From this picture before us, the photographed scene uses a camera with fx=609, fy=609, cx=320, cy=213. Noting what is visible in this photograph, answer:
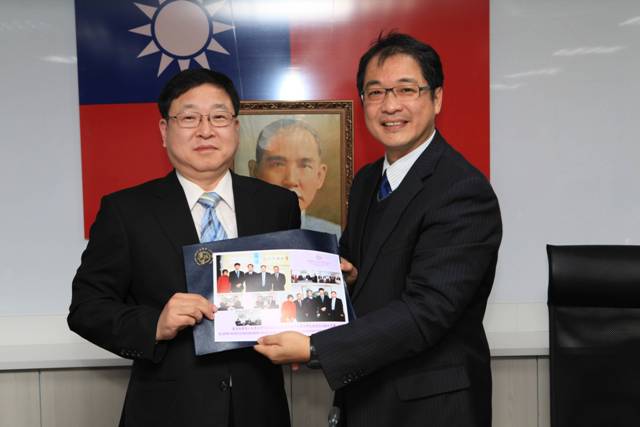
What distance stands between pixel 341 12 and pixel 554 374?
5.49 ft

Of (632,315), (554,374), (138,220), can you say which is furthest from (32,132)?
(632,315)

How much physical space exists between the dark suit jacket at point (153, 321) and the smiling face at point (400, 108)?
48cm

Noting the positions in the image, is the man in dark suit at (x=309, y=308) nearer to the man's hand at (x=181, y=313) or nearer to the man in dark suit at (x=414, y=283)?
the man in dark suit at (x=414, y=283)

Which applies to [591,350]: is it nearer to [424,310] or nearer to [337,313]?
[424,310]

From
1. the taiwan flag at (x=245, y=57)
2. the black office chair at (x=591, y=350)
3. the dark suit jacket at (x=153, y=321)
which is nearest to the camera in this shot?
the dark suit jacket at (x=153, y=321)

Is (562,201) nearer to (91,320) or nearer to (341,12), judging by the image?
(341,12)

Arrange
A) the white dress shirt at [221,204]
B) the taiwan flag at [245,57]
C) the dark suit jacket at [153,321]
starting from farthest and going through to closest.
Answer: the taiwan flag at [245,57], the white dress shirt at [221,204], the dark suit jacket at [153,321]

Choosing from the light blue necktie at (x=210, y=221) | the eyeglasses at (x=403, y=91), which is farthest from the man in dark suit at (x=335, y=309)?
the eyeglasses at (x=403, y=91)

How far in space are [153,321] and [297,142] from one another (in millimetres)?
1268

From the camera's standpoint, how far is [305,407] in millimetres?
2375

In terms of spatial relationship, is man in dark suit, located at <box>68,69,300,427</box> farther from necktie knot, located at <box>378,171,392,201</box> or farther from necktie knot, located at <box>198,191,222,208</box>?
necktie knot, located at <box>378,171,392,201</box>

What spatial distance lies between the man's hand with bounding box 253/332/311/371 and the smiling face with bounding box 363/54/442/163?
1.91ft

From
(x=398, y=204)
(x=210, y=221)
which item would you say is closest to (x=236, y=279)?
(x=210, y=221)

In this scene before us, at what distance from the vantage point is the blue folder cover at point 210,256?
1467mm
